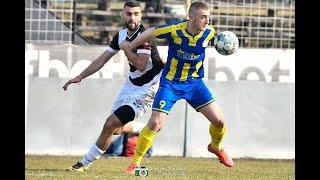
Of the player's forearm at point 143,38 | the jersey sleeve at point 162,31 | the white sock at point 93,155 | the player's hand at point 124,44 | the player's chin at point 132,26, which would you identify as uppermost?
the player's chin at point 132,26

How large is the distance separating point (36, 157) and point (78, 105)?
1.72 meters

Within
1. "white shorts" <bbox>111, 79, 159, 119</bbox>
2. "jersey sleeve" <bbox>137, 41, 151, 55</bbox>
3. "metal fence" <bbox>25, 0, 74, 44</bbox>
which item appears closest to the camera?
"jersey sleeve" <bbox>137, 41, 151, 55</bbox>

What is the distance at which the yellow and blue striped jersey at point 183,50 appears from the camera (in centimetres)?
1167

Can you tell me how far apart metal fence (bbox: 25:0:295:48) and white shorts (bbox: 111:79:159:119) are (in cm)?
742

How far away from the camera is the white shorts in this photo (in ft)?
41.0

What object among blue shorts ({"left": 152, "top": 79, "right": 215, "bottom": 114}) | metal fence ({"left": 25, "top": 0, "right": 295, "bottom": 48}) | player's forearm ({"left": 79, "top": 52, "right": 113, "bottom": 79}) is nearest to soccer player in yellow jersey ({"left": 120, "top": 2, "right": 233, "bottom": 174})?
blue shorts ({"left": 152, "top": 79, "right": 215, "bottom": 114})

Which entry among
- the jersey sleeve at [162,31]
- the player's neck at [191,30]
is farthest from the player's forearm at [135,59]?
the player's neck at [191,30]

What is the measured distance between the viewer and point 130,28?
12.3 m

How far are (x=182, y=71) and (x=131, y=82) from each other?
1103 millimetres

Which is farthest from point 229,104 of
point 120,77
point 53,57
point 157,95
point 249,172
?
point 157,95

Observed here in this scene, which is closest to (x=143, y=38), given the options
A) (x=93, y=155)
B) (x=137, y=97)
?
(x=137, y=97)

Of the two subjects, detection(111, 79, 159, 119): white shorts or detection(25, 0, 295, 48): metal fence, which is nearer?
detection(111, 79, 159, 119): white shorts

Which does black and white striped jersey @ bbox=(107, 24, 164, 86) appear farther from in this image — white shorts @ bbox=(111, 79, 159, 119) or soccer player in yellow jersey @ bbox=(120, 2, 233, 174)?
soccer player in yellow jersey @ bbox=(120, 2, 233, 174)

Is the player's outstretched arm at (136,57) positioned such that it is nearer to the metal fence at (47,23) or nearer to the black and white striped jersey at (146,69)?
the black and white striped jersey at (146,69)
